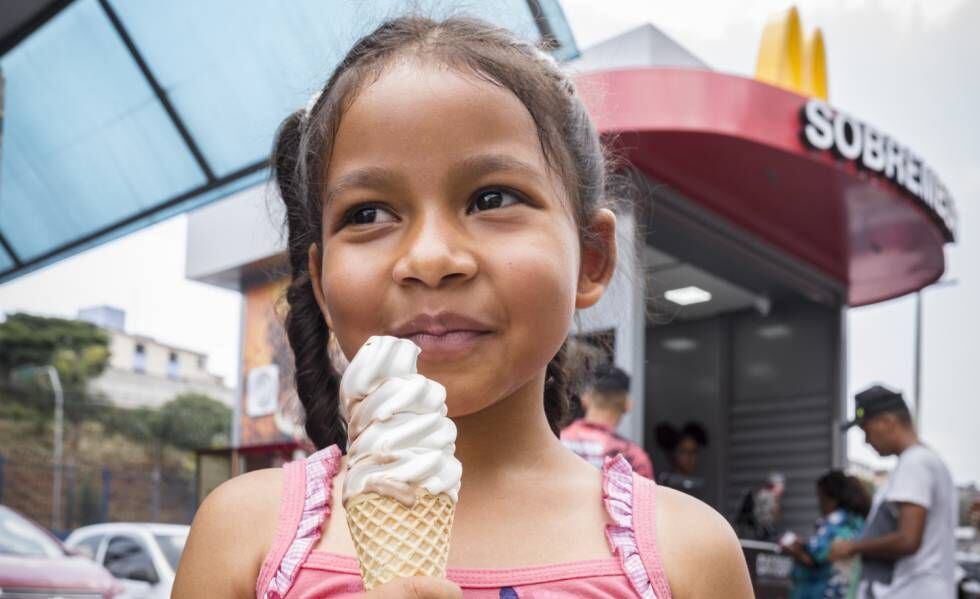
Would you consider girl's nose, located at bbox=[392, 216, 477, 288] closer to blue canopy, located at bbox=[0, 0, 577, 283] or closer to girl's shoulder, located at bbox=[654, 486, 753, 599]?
girl's shoulder, located at bbox=[654, 486, 753, 599]

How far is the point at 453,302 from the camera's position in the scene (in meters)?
1.16

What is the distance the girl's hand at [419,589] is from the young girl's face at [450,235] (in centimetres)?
31

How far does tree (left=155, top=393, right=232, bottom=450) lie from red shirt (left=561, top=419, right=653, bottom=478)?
3331 cm

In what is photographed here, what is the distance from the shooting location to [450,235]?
3.86ft

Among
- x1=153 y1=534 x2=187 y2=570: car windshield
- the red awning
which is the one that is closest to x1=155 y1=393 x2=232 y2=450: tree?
x1=153 y1=534 x2=187 y2=570: car windshield

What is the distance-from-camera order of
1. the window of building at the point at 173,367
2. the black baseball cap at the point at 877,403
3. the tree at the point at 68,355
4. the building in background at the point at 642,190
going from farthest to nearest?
the tree at the point at 68,355, the window of building at the point at 173,367, the black baseball cap at the point at 877,403, the building in background at the point at 642,190

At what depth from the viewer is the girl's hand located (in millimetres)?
881

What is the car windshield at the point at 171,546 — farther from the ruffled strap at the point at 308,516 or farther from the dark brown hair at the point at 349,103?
the ruffled strap at the point at 308,516

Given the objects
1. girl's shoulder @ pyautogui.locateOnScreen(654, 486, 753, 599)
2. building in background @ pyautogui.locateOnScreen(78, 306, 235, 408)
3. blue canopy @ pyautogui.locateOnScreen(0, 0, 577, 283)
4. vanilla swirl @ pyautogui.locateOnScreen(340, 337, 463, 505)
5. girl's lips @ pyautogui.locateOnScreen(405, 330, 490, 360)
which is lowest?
girl's shoulder @ pyautogui.locateOnScreen(654, 486, 753, 599)

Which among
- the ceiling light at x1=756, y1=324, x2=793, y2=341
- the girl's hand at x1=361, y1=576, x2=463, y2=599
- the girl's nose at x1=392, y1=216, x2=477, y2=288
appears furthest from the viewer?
the ceiling light at x1=756, y1=324, x2=793, y2=341

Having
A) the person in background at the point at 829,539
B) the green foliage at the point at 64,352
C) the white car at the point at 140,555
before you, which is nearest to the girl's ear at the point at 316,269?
the person in background at the point at 829,539

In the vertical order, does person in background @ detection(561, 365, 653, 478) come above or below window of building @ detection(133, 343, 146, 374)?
below

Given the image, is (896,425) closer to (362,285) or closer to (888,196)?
(888,196)

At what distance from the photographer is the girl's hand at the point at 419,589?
881 mm
